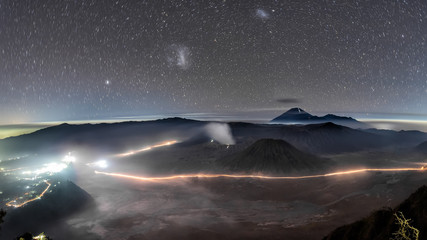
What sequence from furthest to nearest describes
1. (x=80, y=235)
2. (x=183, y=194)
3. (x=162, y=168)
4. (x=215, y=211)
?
(x=162, y=168) < (x=183, y=194) < (x=215, y=211) < (x=80, y=235)

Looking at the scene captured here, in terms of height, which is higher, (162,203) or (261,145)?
(261,145)

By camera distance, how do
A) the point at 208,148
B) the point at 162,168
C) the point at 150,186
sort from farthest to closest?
1. the point at 208,148
2. the point at 162,168
3. the point at 150,186

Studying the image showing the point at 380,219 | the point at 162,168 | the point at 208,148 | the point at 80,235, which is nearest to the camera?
the point at 380,219

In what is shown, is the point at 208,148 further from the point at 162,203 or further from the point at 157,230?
the point at 157,230

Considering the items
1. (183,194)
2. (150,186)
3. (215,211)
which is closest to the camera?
(215,211)

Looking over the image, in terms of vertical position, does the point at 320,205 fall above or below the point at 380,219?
below

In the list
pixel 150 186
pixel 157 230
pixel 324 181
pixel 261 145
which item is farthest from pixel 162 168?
pixel 157 230

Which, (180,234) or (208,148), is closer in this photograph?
(180,234)

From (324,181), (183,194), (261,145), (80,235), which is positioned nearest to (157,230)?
(80,235)

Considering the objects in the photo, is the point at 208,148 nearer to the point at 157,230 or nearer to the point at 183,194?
the point at 183,194
